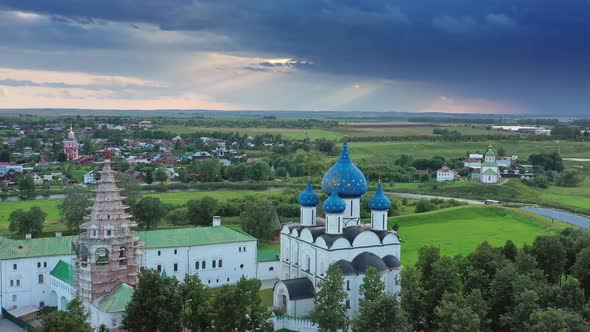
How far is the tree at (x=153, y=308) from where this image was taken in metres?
22.7

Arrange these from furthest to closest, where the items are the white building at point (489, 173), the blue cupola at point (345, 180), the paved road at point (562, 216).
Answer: the white building at point (489, 173) < the paved road at point (562, 216) < the blue cupola at point (345, 180)

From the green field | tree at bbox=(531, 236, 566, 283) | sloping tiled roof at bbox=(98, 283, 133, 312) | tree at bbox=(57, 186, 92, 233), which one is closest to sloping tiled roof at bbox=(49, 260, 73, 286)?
sloping tiled roof at bbox=(98, 283, 133, 312)

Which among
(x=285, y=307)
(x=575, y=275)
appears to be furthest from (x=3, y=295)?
(x=575, y=275)

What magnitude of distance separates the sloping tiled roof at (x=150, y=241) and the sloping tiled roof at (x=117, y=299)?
6.04 m

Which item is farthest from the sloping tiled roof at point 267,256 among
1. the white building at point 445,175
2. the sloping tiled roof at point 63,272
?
the white building at point 445,175

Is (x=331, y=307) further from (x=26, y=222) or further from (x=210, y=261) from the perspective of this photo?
(x=26, y=222)

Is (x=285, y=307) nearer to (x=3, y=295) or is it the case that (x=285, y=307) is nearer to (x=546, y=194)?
(x=3, y=295)

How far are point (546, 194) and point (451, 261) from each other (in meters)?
48.7

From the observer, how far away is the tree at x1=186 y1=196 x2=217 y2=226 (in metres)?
49.5

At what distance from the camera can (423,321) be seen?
25.4 meters

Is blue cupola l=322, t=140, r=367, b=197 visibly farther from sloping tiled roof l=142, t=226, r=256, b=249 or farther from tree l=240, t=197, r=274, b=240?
tree l=240, t=197, r=274, b=240

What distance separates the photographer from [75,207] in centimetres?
4431

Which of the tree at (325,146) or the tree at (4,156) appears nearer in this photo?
the tree at (4,156)

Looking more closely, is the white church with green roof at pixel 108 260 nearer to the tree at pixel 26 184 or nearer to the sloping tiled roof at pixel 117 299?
the sloping tiled roof at pixel 117 299
